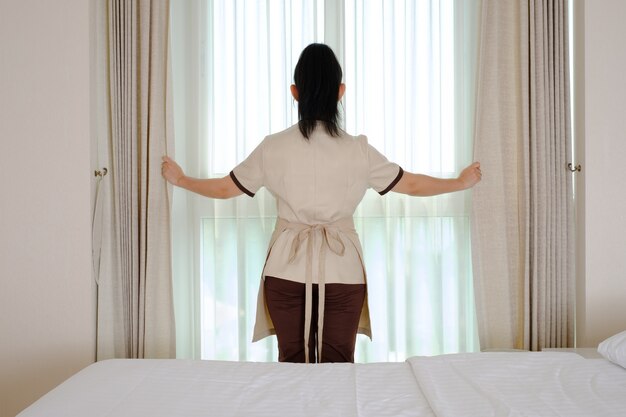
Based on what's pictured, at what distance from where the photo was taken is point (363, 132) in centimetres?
253

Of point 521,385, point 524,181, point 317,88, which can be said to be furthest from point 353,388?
point 524,181

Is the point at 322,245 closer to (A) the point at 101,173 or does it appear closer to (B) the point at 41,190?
(A) the point at 101,173

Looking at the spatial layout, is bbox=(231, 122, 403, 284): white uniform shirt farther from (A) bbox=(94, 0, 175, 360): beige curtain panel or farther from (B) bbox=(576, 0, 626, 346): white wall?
(B) bbox=(576, 0, 626, 346): white wall

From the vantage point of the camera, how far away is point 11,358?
7.36 feet

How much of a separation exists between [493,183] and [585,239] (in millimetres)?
429

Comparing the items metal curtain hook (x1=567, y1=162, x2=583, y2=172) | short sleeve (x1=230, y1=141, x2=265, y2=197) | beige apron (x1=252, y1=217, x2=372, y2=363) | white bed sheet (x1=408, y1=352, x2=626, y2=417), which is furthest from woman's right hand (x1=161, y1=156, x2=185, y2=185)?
metal curtain hook (x1=567, y1=162, x2=583, y2=172)

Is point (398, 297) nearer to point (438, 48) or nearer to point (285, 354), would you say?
point (285, 354)

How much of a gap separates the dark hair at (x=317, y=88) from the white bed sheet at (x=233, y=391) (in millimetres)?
848

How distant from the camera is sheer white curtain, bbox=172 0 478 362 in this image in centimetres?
252

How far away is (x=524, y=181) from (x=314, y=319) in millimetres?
1096

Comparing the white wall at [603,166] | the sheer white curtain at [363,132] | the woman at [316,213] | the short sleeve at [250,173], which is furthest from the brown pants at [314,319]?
the white wall at [603,166]

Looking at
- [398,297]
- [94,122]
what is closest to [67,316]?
[94,122]

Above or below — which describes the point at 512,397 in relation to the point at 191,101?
below

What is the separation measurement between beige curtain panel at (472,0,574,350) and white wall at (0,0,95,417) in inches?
65.3
